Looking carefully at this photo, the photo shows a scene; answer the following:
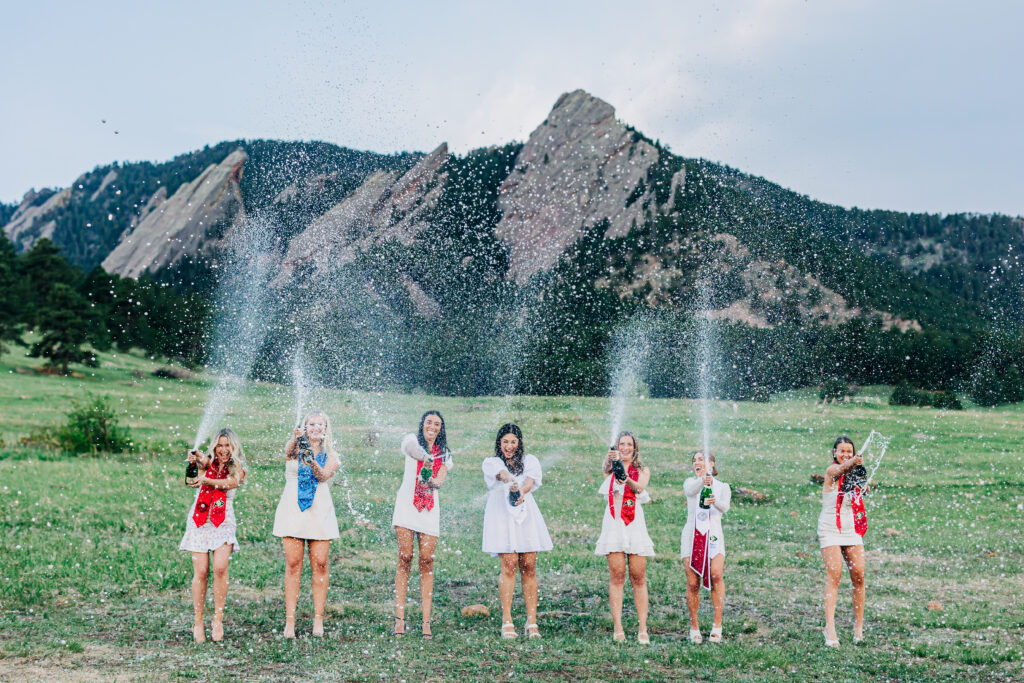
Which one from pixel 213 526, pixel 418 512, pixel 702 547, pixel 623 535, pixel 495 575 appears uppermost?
pixel 418 512

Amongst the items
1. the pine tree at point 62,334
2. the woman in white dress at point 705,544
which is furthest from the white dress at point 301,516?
the pine tree at point 62,334

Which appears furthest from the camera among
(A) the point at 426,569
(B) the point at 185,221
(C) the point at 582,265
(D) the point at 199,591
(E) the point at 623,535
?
(B) the point at 185,221

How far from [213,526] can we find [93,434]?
1823 centimetres

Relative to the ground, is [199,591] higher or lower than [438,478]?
lower

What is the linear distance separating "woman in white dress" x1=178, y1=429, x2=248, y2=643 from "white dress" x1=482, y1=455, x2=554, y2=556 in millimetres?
2609

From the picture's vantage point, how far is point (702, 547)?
9422 millimetres

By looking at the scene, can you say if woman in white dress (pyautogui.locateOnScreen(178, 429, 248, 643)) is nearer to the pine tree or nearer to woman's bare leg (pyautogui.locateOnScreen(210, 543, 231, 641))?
woman's bare leg (pyautogui.locateOnScreen(210, 543, 231, 641))

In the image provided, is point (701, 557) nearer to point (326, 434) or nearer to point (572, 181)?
point (326, 434)

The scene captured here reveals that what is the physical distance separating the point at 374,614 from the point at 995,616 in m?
7.52

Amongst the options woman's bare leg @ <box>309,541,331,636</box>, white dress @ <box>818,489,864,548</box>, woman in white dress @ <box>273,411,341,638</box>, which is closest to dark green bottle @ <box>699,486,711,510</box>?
white dress @ <box>818,489,864,548</box>

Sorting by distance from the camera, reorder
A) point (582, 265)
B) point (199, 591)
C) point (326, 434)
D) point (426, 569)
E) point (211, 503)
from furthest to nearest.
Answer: point (582, 265) → point (426, 569) → point (326, 434) → point (211, 503) → point (199, 591)

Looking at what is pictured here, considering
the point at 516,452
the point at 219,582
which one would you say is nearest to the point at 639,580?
the point at 516,452

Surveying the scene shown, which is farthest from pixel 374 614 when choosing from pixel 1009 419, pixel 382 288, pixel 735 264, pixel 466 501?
pixel 735 264

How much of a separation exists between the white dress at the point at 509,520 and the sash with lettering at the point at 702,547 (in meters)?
1.56
